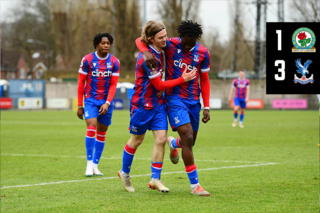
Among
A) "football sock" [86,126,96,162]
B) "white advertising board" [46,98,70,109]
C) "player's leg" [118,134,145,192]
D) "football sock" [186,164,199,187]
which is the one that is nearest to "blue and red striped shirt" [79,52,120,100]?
"football sock" [86,126,96,162]

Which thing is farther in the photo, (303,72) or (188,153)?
(188,153)

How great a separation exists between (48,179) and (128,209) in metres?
2.50

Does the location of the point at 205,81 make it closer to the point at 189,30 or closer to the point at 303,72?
the point at 189,30

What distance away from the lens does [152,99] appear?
599 centimetres

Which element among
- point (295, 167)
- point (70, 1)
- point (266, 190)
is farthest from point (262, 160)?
point (70, 1)

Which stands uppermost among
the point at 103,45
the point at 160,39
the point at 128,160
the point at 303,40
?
the point at 103,45

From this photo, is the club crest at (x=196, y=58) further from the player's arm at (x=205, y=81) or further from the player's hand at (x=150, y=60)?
the player's hand at (x=150, y=60)

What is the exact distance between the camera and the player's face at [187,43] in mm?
5871

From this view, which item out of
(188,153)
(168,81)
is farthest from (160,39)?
(188,153)

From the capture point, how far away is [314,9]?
44344 mm

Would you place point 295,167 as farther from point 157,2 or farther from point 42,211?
point 157,2

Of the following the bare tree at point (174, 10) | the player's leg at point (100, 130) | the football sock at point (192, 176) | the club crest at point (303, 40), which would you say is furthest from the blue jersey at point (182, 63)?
the bare tree at point (174, 10)

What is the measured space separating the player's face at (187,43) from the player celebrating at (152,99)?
0.23m

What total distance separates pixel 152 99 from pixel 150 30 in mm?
847
